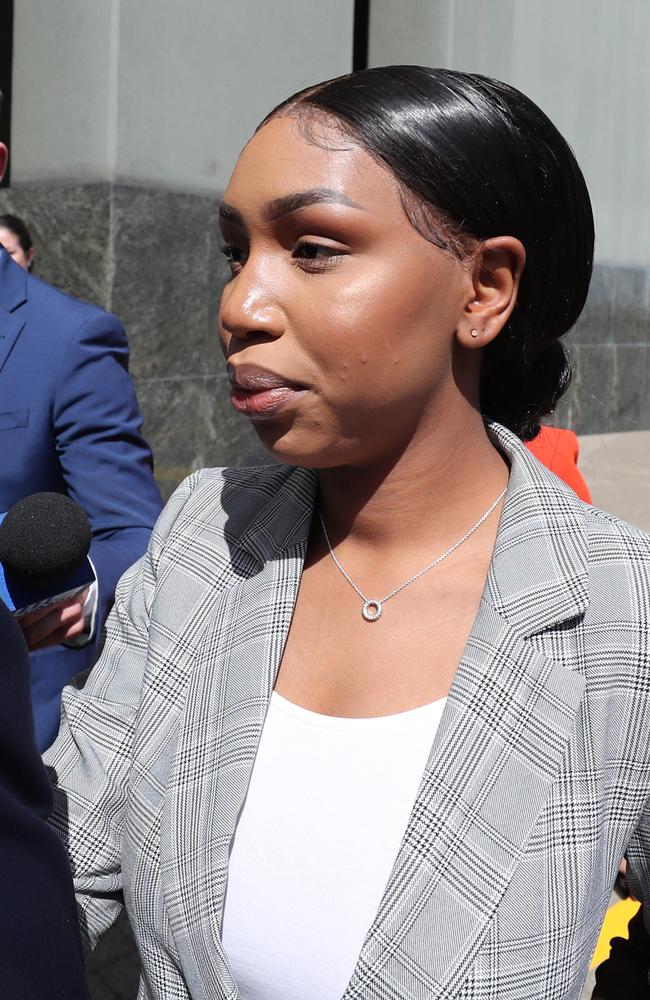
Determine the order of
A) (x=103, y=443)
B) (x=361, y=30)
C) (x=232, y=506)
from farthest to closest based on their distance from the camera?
(x=361, y=30) < (x=103, y=443) < (x=232, y=506)

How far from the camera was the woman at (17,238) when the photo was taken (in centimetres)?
575

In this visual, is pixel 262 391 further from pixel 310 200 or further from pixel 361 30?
pixel 361 30

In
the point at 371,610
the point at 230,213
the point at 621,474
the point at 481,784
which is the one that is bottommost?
the point at 621,474

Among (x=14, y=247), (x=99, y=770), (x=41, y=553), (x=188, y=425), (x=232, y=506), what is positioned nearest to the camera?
(x=41, y=553)

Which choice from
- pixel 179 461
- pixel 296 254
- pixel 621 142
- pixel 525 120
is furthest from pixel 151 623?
pixel 621 142

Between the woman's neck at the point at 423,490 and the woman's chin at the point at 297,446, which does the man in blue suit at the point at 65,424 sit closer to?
the woman's neck at the point at 423,490

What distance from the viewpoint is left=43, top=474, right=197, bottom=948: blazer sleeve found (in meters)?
1.60

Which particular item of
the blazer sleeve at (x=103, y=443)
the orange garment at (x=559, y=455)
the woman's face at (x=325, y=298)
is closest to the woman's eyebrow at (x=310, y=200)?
the woman's face at (x=325, y=298)

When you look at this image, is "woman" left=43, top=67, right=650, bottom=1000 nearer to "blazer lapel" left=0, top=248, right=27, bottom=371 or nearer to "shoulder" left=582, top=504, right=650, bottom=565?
"shoulder" left=582, top=504, right=650, bottom=565

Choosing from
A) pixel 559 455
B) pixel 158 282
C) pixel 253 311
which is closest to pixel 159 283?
pixel 158 282

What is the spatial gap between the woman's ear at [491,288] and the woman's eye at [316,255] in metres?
0.21

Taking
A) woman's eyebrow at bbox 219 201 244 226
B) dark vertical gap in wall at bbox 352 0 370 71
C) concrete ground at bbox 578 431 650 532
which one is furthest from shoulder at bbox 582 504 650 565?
dark vertical gap in wall at bbox 352 0 370 71

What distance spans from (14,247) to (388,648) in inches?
188

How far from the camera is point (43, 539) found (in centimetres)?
152
